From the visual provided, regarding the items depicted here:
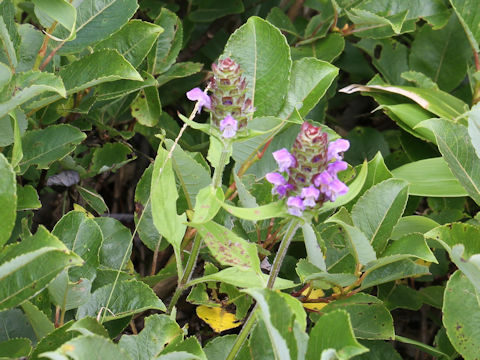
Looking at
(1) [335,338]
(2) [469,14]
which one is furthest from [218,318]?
(2) [469,14]

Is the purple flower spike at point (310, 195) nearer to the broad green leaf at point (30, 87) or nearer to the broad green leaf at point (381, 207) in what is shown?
the broad green leaf at point (381, 207)

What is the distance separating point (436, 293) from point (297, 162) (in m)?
0.68

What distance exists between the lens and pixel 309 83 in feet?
4.11

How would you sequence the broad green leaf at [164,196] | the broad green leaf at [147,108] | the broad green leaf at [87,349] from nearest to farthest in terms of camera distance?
1. the broad green leaf at [87,349]
2. the broad green leaf at [164,196]
3. the broad green leaf at [147,108]

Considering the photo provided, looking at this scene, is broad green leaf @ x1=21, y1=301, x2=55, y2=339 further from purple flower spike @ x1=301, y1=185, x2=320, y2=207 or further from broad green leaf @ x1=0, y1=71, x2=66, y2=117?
purple flower spike @ x1=301, y1=185, x2=320, y2=207

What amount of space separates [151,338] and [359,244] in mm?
351

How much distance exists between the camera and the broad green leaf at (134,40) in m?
1.32

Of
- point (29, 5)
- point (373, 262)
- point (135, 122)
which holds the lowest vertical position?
point (135, 122)

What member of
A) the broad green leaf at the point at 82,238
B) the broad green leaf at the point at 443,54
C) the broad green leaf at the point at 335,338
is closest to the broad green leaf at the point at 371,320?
the broad green leaf at the point at 335,338

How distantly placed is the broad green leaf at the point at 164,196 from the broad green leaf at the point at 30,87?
18cm

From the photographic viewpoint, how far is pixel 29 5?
1.53m

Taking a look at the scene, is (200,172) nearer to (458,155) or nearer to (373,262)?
(373,262)

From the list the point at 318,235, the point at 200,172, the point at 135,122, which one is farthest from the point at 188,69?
the point at 318,235

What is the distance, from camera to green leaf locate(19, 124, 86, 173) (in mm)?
1240
